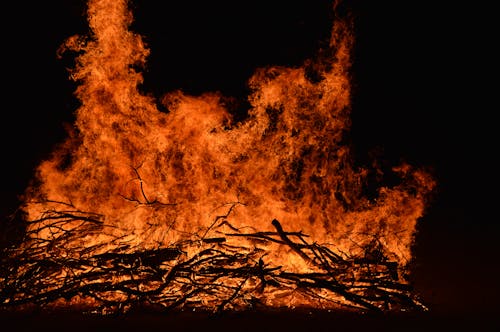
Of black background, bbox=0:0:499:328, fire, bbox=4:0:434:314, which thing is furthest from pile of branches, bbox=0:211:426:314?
black background, bbox=0:0:499:328

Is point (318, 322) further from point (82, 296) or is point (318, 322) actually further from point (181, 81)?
point (181, 81)

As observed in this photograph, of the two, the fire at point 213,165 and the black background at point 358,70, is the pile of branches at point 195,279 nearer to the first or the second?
the fire at point 213,165

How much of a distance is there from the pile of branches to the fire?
1.28ft

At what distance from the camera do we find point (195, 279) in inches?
225

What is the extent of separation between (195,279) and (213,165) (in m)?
1.54

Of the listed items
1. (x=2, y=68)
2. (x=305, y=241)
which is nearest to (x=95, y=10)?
(x=2, y=68)

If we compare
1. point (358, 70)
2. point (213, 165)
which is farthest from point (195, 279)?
point (358, 70)

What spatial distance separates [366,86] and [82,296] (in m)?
4.20

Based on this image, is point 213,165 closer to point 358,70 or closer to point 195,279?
point 195,279

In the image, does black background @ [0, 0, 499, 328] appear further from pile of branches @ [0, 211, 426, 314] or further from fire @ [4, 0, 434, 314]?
pile of branches @ [0, 211, 426, 314]

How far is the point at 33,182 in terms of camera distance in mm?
7062

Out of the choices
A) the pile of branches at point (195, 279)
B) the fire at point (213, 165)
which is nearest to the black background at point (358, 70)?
the fire at point (213, 165)

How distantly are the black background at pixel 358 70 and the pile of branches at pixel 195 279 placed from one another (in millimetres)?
1694

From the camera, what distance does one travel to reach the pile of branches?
5379 millimetres
